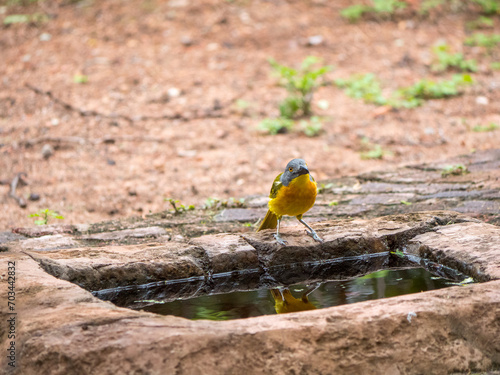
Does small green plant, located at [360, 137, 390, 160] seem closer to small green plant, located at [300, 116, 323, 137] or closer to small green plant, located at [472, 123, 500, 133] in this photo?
small green plant, located at [300, 116, 323, 137]

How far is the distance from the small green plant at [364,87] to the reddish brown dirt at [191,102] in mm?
186

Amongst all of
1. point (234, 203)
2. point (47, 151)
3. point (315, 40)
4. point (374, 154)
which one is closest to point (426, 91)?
point (374, 154)

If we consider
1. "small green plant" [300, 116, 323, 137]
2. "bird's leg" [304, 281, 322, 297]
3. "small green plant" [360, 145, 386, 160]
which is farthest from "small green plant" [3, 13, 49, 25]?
"bird's leg" [304, 281, 322, 297]

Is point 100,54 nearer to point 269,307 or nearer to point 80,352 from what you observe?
point 269,307

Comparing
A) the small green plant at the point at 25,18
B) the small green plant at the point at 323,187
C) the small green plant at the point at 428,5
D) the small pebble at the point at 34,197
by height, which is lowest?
the small green plant at the point at 323,187

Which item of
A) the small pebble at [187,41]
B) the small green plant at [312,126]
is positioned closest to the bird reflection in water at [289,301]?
the small green plant at [312,126]

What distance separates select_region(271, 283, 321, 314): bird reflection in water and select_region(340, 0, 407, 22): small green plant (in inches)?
364

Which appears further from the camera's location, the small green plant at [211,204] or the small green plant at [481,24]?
the small green plant at [481,24]

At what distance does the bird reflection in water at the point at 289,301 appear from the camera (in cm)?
294

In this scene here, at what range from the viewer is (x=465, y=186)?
17.1 feet

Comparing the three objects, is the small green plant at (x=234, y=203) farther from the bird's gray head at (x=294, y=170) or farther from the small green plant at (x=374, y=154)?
the small green plant at (x=374, y=154)

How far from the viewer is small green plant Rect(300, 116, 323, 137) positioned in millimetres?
7812

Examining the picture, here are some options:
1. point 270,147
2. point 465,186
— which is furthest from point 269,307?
point 270,147

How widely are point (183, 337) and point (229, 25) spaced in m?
9.71
